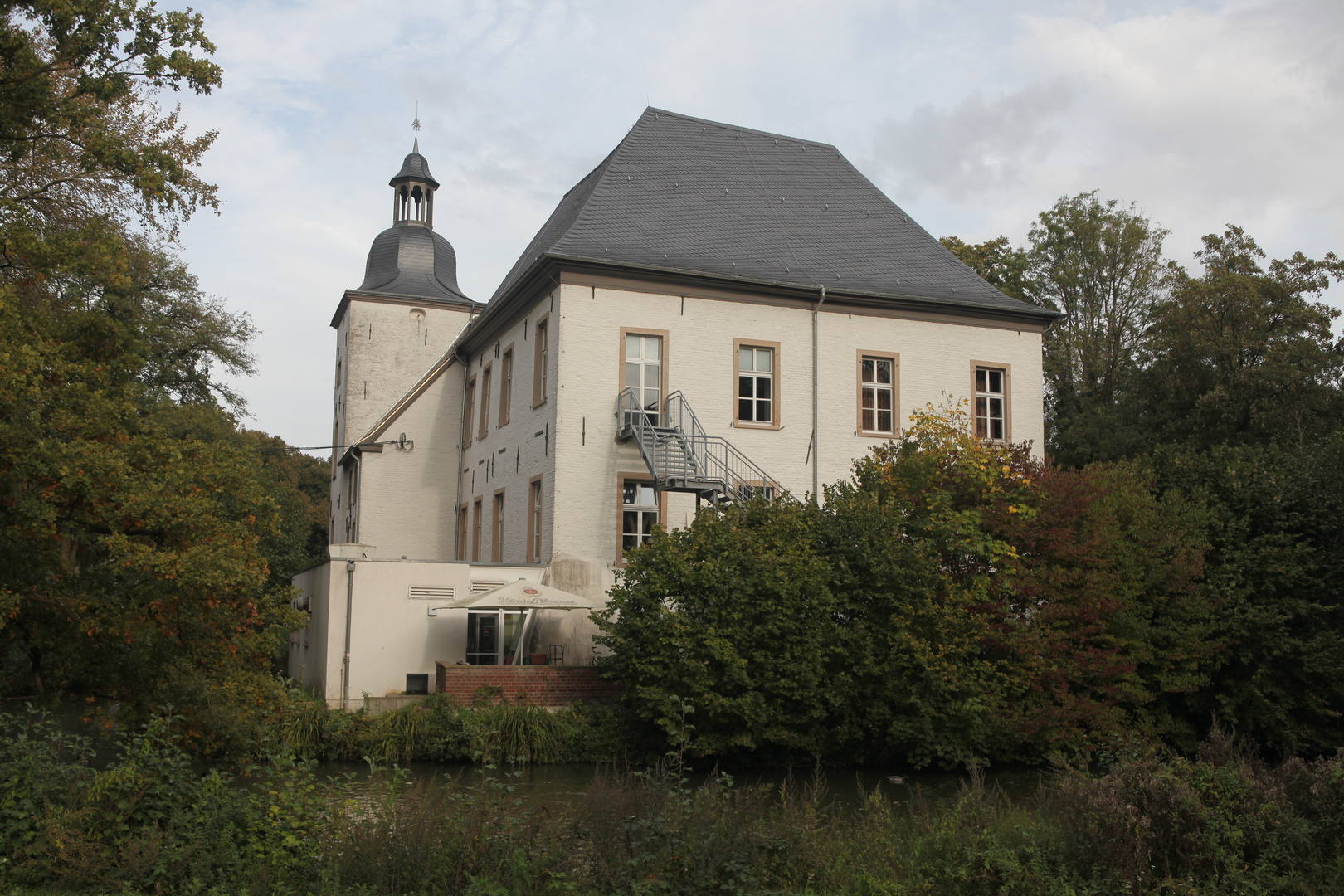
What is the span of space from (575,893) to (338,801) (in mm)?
2168

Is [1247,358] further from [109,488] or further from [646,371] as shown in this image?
[109,488]

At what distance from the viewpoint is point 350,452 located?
95.5 feet

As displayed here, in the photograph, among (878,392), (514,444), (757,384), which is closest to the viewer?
(757,384)

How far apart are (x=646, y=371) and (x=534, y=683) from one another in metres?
6.23

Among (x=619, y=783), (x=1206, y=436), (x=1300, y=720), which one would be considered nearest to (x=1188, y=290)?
(x=1206, y=436)

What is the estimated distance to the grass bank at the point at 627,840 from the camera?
23.0ft

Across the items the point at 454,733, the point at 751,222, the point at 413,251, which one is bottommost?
the point at 454,733

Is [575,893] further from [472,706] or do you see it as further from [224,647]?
[472,706]

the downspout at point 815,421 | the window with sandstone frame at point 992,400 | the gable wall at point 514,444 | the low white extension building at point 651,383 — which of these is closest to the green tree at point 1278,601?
the window with sandstone frame at point 992,400

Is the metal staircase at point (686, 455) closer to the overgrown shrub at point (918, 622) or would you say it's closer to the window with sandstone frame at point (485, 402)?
the overgrown shrub at point (918, 622)

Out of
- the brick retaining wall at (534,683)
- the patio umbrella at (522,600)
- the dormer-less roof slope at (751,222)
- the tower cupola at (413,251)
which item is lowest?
the brick retaining wall at (534,683)

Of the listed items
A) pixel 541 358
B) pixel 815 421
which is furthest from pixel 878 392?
pixel 541 358

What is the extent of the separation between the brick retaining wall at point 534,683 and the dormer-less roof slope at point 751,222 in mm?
7146

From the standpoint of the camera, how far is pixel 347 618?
18922 millimetres
